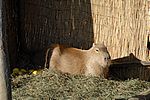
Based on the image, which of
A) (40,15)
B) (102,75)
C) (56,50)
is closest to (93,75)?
(102,75)

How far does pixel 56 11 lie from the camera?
26.6ft

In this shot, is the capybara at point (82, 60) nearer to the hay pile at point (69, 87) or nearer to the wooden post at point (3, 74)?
the hay pile at point (69, 87)

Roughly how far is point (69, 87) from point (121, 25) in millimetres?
1918

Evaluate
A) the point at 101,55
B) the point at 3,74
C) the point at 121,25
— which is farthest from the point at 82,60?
the point at 3,74

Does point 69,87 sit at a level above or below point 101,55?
below

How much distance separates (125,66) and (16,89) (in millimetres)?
2341

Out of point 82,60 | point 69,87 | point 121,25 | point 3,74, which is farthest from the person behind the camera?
point 121,25

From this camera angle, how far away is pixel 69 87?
252 inches

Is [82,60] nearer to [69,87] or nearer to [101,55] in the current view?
[101,55]

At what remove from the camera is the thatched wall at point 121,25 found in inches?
300

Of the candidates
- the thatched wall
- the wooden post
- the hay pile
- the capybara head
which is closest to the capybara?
the capybara head

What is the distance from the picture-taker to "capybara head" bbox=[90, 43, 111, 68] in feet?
22.8

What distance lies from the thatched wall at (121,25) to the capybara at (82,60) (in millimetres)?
739

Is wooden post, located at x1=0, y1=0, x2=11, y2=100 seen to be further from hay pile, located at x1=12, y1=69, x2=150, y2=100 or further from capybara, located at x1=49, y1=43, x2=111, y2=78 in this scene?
capybara, located at x1=49, y1=43, x2=111, y2=78
